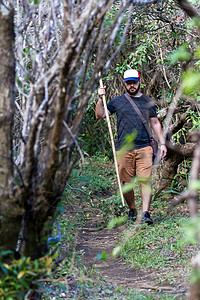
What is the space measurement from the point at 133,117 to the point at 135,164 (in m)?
0.71

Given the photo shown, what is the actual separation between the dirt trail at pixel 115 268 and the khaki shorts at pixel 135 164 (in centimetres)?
78

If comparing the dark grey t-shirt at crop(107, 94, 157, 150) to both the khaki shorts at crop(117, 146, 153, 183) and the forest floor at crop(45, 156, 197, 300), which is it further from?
the forest floor at crop(45, 156, 197, 300)

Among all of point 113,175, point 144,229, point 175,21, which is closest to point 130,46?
point 175,21

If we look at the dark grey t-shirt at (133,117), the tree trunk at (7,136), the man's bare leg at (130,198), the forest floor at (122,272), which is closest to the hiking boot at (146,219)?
the forest floor at (122,272)

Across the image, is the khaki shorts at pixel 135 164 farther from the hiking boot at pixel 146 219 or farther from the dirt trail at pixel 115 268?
the dirt trail at pixel 115 268

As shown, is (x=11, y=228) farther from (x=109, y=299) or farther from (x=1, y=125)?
(x=109, y=299)

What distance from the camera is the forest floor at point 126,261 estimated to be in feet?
11.5

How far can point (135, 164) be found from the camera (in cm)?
602

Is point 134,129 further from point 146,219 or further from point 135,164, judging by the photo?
point 146,219

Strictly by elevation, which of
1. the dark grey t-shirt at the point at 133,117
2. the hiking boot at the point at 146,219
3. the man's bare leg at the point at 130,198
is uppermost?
the dark grey t-shirt at the point at 133,117

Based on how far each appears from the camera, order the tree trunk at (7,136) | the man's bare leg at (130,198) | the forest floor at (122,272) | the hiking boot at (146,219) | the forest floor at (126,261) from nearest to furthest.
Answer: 1. the tree trunk at (7,136)
2. the forest floor at (126,261)
3. the forest floor at (122,272)
4. the hiking boot at (146,219)
5. the man's bare leg at (130,198)

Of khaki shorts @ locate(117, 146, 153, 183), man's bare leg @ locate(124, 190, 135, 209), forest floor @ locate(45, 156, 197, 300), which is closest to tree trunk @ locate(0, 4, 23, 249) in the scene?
forest floor @ locate(45, 156, 197, 300)

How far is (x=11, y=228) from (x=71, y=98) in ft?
2.74

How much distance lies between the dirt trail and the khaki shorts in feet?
2.56
